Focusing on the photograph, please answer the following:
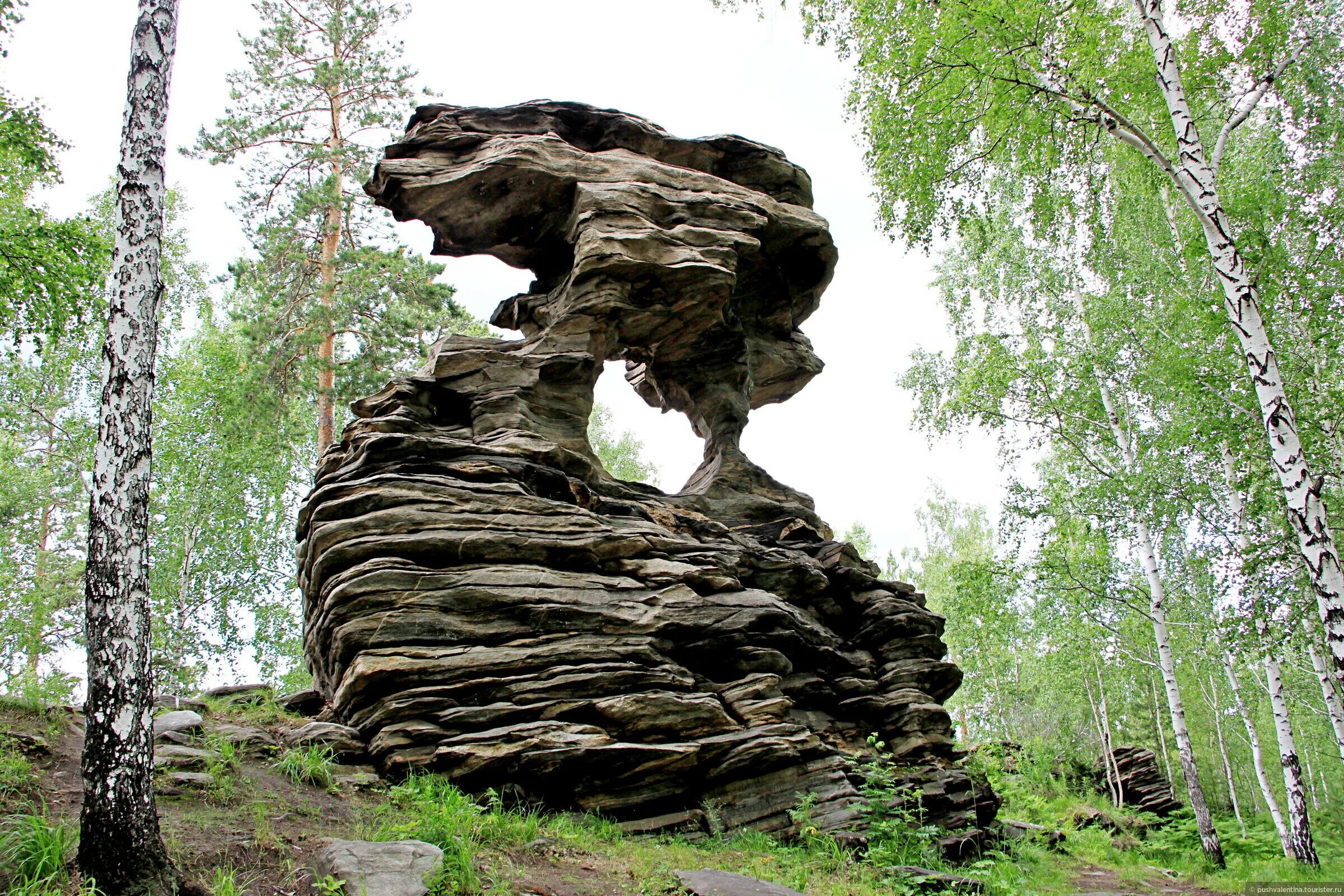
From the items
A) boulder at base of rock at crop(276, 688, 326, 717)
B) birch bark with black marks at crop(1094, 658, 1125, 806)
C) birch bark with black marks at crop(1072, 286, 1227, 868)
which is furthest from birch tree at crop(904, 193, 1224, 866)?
boulder at base of rock at crop(276, 688, 326, 717)

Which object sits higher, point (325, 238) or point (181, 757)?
point (325, 238)

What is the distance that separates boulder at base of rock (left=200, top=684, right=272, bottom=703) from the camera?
10.8m

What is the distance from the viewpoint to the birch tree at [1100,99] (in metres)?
9.31

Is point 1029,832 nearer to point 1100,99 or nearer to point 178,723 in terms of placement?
point 1100,99

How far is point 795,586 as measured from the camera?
13.8 meters

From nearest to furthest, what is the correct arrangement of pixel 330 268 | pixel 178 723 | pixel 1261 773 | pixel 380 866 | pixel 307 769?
pixel 380 866 → pixel 307 769 → pixel 178 723 → pixel 1261 773 → pixel 330 268

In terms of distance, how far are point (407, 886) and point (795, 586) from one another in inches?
359

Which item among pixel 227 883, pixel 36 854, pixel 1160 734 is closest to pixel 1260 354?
pixel 227 883

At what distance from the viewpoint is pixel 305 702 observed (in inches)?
433

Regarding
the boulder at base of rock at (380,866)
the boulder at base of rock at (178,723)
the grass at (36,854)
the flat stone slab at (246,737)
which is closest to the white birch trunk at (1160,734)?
the boulder at base of rock at (380,866)

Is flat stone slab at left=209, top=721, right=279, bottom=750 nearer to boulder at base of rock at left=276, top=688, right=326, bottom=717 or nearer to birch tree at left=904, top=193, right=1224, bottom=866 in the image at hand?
boulder at base of rock at left=276, top=688, right=326, bottom=717

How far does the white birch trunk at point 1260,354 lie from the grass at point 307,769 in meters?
10.8

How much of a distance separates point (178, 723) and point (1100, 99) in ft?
49.3

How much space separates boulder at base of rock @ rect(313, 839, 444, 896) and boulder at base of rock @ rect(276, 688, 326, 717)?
5025 mm
